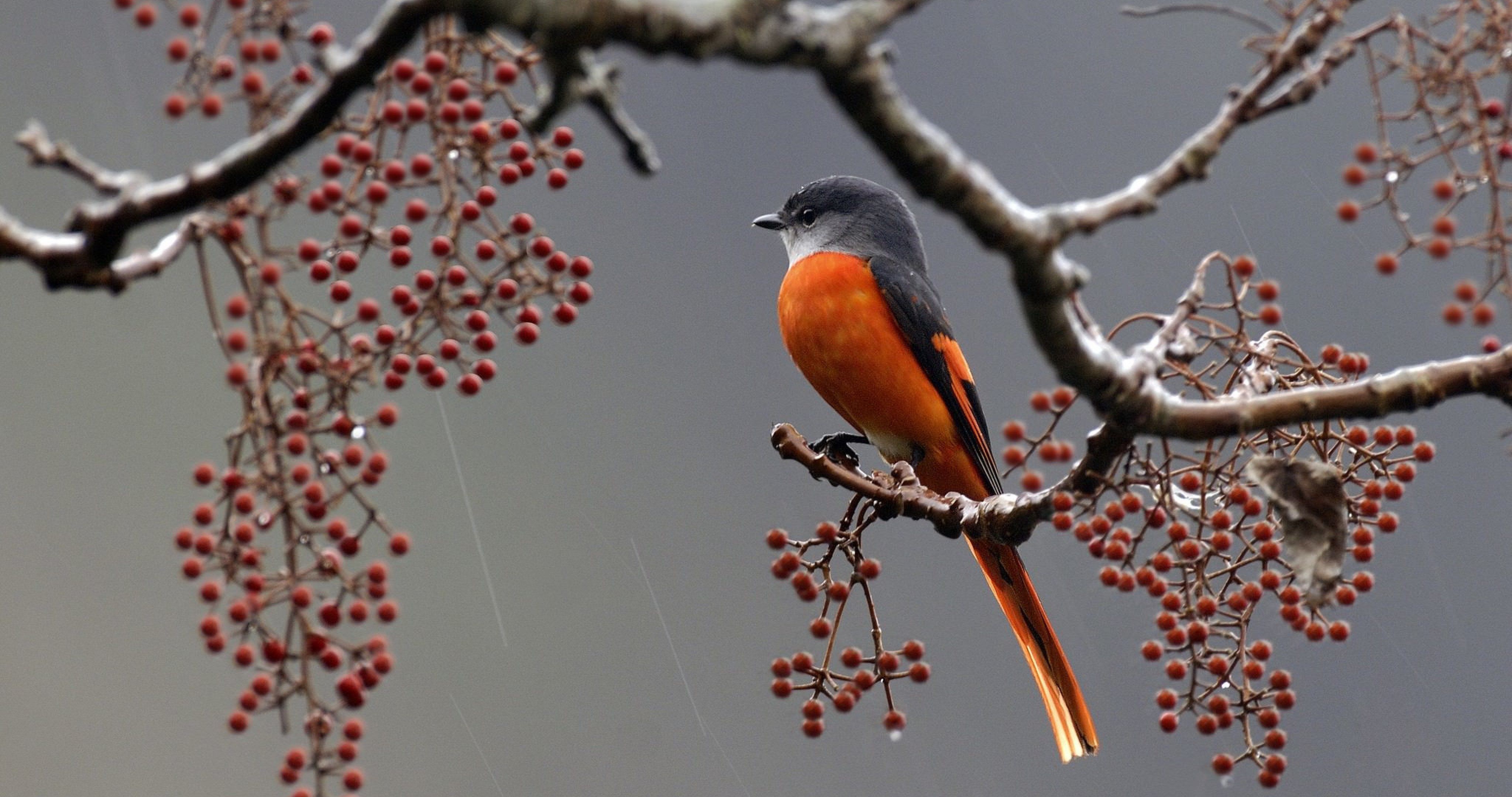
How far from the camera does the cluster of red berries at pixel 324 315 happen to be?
1.90 metres

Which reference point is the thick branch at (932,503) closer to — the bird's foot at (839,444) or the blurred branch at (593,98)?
the bird's foot at (839,444)

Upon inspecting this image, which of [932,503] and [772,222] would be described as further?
[772,222]

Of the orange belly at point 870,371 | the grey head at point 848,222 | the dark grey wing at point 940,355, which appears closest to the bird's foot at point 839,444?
the orange belly at point 870,371

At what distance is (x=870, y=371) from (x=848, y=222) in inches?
30.5

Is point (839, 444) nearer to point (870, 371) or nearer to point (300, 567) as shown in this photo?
point (870, 371)

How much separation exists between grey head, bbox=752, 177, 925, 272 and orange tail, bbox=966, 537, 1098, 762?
1.20 m

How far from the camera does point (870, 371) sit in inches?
164

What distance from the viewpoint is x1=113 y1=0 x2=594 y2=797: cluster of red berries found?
190cm

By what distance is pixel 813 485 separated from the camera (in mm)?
16922

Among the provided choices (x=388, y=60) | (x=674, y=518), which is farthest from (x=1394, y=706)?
(x=388, y=60)

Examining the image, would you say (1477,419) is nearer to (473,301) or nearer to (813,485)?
(813,485)

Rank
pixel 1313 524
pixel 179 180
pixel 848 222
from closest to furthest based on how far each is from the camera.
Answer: pixel 179 180 < pixel 1313 524 < pixel 848 222

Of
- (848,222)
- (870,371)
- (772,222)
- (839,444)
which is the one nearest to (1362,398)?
(839,444)

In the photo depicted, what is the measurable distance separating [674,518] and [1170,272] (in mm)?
6794
